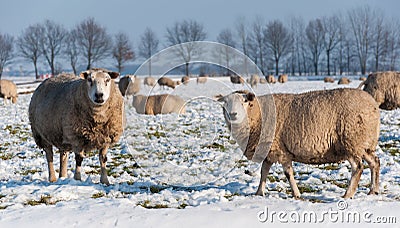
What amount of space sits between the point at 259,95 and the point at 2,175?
4.50 m

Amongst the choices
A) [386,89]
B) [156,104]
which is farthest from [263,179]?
[156,104]

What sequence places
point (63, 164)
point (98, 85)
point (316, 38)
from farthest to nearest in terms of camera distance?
point (316, 38) → point (63, 164) → point (98, 85)

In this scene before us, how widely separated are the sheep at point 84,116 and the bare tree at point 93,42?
Answer: 55.2 m

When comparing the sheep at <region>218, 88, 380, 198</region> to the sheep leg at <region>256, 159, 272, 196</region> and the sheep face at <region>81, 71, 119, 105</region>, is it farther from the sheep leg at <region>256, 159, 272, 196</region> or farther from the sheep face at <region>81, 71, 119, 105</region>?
the sheep face at <region>81, 71, 119, 105</region>

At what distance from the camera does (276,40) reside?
251 ft

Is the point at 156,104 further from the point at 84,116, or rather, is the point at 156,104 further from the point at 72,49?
the point at 72,49

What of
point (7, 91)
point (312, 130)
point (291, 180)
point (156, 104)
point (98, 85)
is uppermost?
point (98, 85)

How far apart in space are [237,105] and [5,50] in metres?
80.3

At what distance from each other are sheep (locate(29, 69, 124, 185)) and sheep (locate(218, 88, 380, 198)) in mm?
1672

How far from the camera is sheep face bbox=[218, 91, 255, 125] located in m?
6.09

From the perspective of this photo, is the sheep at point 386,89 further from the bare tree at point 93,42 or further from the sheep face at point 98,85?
the bare tree at point 93,42

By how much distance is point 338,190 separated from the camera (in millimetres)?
6230

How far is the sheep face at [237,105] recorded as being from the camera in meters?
6.09

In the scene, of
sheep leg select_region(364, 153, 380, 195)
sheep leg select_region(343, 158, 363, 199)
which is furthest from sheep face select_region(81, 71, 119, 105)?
sheep leg select_region(364, 153, 380, 195)
